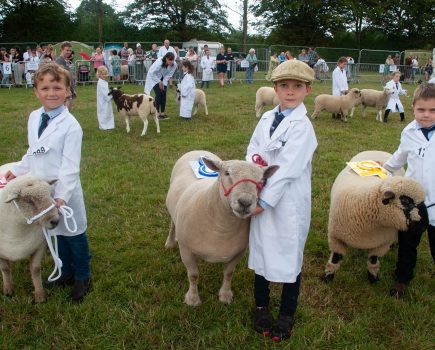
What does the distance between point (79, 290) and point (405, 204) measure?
276cm

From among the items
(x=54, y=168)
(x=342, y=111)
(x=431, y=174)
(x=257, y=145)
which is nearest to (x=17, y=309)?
(x=54, y=168)

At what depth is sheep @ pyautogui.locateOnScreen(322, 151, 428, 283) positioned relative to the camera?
3047mm

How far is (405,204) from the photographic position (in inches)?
120

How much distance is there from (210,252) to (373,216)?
4.69 feet

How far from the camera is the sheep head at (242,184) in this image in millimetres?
2412

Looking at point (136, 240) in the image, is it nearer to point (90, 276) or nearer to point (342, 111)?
point (90, 276)

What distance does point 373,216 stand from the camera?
3.29 meters

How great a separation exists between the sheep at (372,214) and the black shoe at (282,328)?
2.88 feet

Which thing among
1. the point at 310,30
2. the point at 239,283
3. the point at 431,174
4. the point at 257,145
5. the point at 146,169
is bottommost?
the point at 239,283

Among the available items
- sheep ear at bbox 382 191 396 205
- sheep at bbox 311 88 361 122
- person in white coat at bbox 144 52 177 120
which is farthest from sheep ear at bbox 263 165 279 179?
sheep at bbox 311 88 361 122

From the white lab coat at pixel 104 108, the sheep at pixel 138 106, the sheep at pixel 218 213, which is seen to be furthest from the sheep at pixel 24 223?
the white lab coat at pixel 104 108

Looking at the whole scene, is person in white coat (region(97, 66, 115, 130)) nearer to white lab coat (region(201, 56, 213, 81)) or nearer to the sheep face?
the sheep face

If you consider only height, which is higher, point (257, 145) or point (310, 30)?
point (310, 30)

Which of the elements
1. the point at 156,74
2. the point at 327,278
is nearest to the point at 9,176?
the point at 327,278
